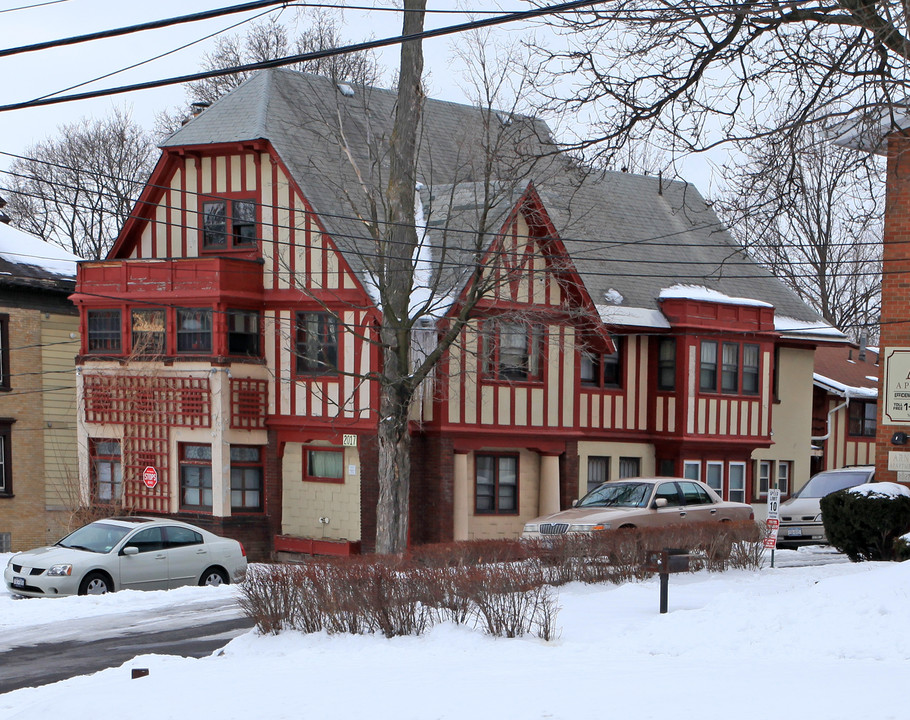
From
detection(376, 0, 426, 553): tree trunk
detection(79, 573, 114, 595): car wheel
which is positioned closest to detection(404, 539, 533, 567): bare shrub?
detection(376, 0, 426, 553): tree trunk

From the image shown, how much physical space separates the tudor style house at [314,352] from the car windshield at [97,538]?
23.0 feet

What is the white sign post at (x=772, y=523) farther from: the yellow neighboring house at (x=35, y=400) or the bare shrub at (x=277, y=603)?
the yellow neighboring house at (x=35, y=400)

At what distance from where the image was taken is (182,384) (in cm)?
2855

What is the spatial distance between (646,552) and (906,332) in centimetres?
764

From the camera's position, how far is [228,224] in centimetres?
2916

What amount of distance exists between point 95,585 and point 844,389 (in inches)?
1135

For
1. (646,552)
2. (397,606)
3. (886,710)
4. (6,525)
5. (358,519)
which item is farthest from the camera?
(6,525)

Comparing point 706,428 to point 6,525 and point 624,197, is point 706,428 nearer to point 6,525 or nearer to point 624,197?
point 624,197

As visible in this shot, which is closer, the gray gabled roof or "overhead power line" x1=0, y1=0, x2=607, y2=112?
"overhead power line" x1=0, y1=0, x2=607, y2=112

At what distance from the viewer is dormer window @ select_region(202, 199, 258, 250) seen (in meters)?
29.0

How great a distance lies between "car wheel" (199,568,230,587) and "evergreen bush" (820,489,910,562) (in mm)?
11143

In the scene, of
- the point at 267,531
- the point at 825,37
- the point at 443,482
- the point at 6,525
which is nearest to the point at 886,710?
the point at 825,37

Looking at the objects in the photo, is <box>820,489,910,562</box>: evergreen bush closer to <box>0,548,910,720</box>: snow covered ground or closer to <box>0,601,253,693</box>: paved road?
<box>0,548,910,720</box>: snow covered ground

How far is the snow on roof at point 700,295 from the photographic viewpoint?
Result: 32531mm
